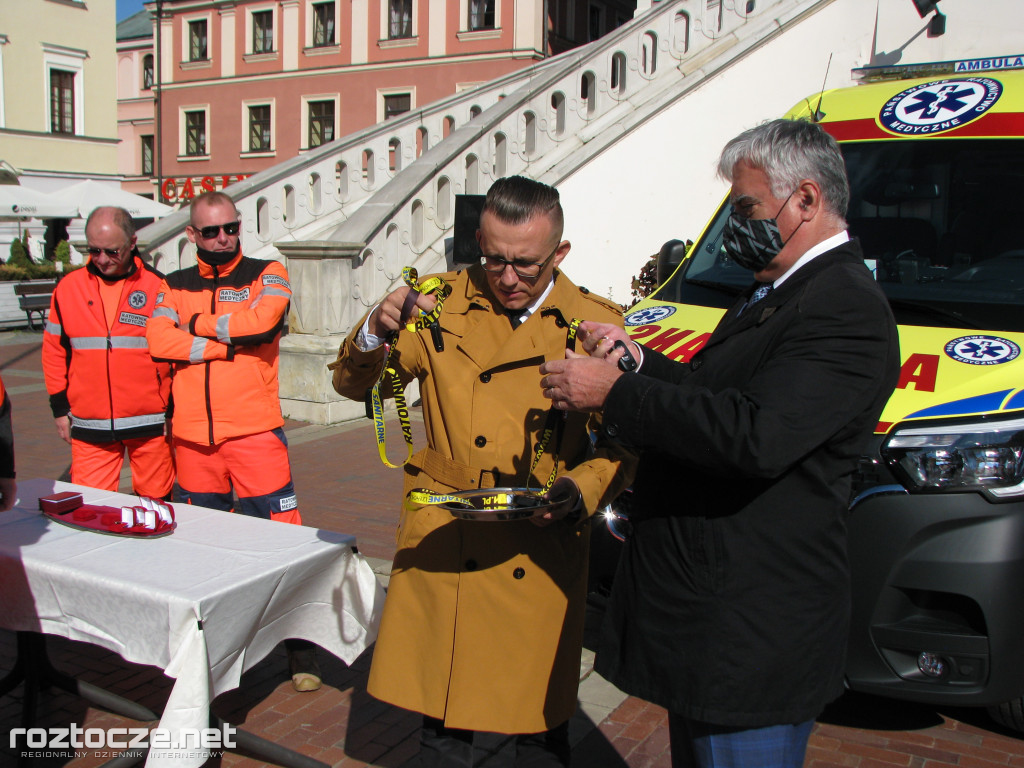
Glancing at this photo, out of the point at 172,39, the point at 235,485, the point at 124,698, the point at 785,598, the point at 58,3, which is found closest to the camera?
the point at 785,598

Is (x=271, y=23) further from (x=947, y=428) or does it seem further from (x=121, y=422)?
(x=947, y=428)

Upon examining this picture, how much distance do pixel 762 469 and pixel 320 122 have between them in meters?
40.8

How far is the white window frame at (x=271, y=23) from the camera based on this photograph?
40469 mm

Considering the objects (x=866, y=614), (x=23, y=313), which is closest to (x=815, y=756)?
(x=866, y=614)

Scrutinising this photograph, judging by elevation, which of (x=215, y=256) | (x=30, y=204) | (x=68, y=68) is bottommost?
(x=215, y=256)

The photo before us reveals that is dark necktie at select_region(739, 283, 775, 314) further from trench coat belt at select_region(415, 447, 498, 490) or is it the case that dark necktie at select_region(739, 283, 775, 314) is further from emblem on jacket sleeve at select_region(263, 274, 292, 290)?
emblem on jacket sleeve at select_region(263, 274, 292, 290)

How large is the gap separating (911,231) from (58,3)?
129 ft

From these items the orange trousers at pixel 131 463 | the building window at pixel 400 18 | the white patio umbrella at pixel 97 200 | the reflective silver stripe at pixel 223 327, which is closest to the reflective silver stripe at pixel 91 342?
the orange trousers at pixel 131 463

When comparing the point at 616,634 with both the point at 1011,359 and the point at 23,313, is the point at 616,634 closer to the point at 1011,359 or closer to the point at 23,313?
the point at 1011,359

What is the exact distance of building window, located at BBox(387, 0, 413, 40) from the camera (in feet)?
122

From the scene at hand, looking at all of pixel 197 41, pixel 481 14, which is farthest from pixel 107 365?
pixel 197 41

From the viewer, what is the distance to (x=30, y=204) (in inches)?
910

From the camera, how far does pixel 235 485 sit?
14.9 ft

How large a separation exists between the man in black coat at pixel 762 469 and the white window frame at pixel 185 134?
45.0 meters
